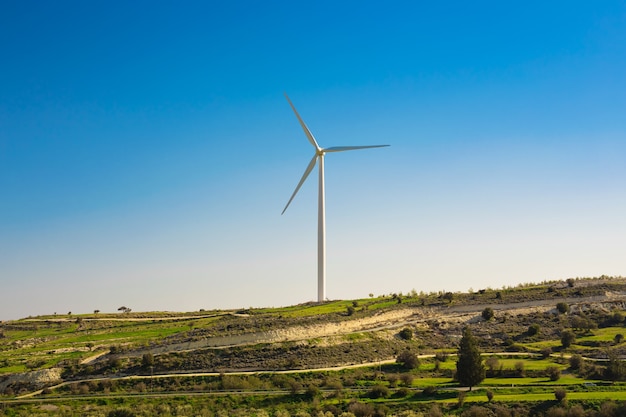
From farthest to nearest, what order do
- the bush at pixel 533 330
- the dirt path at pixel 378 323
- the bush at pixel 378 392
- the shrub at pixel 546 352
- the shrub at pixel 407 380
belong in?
the bush at pixel 533 330 < the dirt path at pixel 378 323 < the shrub at pixel 546 352 < the shrub at pixel 407 380 < the bush at pixel 378 392

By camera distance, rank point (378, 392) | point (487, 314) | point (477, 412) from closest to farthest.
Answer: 1. point (477, 412)
2. point (378, 392)
3. point (487, 314)

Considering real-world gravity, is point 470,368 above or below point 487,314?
below

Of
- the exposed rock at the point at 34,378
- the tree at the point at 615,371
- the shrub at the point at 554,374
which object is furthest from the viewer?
the exposed rock at the point at 34,378

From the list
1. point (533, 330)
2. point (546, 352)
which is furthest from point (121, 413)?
point (533, 330)

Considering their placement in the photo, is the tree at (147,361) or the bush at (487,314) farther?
the bush at (487,314)

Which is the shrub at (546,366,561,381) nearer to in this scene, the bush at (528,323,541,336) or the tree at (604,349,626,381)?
the tree at (604,349,626,381)

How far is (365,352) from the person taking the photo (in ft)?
232

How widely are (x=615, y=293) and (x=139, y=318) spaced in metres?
86.1

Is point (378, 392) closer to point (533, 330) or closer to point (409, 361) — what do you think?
point (409, 361)

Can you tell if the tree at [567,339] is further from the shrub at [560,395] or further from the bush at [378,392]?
the bush at [378,392]

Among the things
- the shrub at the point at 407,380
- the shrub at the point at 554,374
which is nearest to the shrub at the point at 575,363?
the shrub at the point at 554,374

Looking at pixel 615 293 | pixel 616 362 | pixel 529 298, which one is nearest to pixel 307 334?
pixel 616 362

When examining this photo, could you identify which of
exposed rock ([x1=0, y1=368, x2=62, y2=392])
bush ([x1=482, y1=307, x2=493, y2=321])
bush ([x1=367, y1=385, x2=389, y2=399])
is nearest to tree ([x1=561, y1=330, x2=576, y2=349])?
bush ([x1=482, y1=307, x2=493, y2=321])

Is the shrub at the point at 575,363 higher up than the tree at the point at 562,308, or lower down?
lower down
